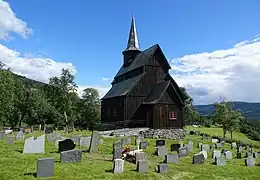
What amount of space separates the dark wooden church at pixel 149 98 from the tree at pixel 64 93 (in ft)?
75.1

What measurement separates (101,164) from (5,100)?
3792 centimetres

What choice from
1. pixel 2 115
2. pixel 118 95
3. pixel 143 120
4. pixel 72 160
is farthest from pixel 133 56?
pixel 72 160

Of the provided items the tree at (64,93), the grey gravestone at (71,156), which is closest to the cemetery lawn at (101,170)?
the grey gravestone at (71,156)

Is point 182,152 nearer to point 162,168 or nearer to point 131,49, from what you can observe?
point 162,168

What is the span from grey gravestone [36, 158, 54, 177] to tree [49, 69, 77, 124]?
5097 cm

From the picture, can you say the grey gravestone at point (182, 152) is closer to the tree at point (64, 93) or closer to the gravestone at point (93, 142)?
the gravestone at point (93, 142)

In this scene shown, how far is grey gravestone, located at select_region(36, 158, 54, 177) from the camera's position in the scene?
1117 centimetres

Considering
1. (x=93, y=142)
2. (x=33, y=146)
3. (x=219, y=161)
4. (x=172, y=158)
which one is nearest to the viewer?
(x=33, y=146)

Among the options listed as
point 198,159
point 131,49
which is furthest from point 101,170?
point 131,49

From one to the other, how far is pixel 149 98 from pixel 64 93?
30834mm

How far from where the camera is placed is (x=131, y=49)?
147 feet

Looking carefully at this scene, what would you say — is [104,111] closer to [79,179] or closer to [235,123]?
[235,123]

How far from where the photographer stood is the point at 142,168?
43.7ft

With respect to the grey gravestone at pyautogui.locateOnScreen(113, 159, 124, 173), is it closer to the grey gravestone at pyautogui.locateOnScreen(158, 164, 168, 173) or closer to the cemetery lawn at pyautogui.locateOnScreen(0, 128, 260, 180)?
the cemetery lawn at pyautogui.locateOnScreen(0, 128, 260, 180)
